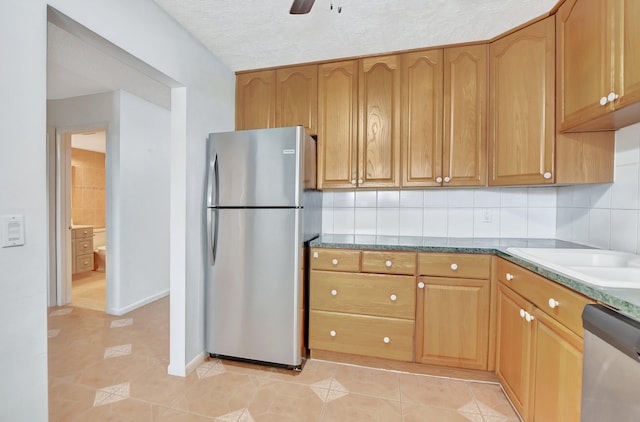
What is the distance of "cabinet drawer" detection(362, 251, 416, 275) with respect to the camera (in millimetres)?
1850

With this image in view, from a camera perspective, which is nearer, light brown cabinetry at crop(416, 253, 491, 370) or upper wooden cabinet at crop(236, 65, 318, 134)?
light brown cabinetry at crop(416, 253, 491, 370)

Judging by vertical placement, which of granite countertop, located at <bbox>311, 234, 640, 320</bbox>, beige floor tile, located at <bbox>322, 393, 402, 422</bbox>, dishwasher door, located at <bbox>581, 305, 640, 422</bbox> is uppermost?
granite countertop, located at <bbox>311, 234, 640, 320</bbox>

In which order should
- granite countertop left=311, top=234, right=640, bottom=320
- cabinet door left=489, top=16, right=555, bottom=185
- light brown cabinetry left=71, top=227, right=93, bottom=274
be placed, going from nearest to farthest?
granite countertop left=311, top=234, right=640, bottom=320 → cabinet door left=489, top=16, right=555, bottom=185 → light brown cabinetry left=71, top=227, right=93, bottom=274

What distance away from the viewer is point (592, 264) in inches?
58.9

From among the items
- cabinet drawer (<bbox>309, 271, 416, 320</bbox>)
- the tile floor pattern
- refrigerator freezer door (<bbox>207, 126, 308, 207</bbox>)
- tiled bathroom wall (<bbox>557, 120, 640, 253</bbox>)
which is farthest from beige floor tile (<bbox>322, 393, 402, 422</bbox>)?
tiled bathroom wall (<bbox>557, 120, 640, 253</bbox>)

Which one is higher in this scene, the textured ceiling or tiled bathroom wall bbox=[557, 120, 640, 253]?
the textured ceiling

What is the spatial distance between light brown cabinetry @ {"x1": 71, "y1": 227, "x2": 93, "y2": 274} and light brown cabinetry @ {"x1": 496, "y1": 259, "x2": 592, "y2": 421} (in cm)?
557

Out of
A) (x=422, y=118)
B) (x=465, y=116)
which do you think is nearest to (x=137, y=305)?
(x=422, y=118)

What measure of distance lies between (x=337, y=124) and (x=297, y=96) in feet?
1.37

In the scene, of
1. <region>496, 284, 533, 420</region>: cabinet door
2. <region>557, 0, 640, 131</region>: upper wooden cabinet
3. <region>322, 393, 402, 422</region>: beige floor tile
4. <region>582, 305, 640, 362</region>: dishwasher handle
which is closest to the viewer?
<region>582, 305, 640, 362</region>: dishwasher handle

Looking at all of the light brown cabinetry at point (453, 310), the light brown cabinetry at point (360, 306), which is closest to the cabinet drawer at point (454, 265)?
the light brown cabinetry at point (453, 310)

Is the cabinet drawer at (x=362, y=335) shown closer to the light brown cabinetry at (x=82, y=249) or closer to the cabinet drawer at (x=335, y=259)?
the cabinet drawer at (x=335, y=259)

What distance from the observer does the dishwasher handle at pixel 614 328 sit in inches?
26.0

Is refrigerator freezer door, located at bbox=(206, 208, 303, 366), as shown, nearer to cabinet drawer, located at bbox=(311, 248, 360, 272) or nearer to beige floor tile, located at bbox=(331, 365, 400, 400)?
cabinet drawer, located at bbox=(311, 248, 360, 272)
